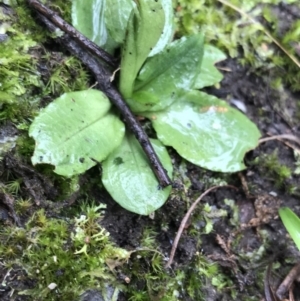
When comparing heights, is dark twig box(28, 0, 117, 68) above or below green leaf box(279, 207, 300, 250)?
above

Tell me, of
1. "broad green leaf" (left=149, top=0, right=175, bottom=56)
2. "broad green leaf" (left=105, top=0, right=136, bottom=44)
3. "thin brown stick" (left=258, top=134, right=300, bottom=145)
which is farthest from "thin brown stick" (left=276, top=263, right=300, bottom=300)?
"broad green leaf" (left=105, top=0, right=136, bottom=44)

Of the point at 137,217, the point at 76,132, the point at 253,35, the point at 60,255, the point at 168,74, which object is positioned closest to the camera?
the point at 60,255

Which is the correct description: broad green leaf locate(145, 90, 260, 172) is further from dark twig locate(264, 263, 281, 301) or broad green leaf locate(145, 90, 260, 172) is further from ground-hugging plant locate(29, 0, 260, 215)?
dark twig locate(264, 263, 281, 301)

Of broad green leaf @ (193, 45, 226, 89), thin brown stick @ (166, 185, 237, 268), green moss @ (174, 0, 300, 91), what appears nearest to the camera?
thin brown stick @ (166, 185, 237, 268)

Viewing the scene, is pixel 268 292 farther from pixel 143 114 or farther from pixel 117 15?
pixel 117 15

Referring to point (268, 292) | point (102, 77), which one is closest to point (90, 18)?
point (102, 77)

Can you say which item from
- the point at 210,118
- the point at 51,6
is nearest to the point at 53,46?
the point at 51,6
